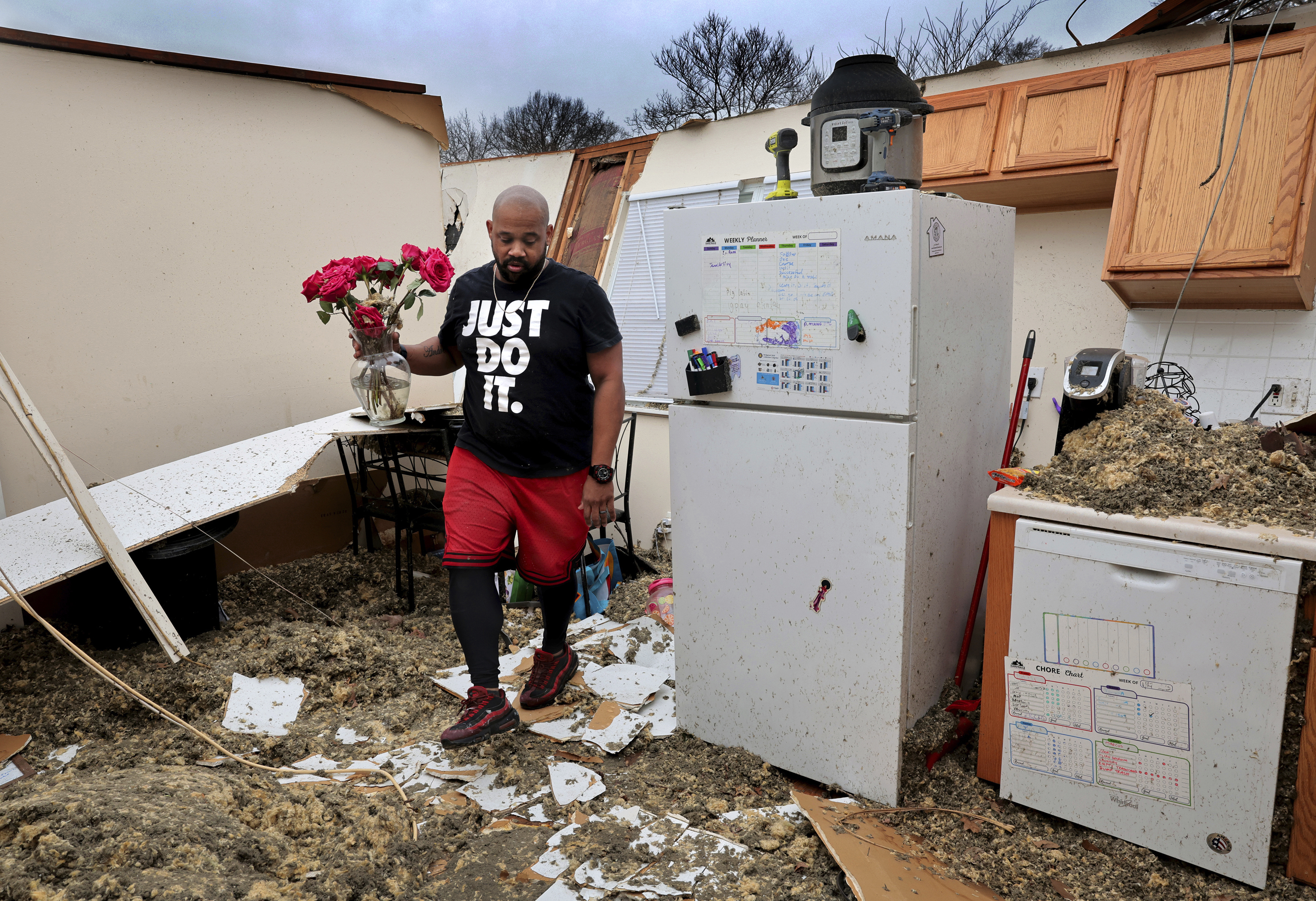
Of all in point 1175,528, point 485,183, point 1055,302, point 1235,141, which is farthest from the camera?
point 485,183

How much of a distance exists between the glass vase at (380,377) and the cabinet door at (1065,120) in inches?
98.4

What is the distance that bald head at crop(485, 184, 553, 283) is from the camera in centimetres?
225

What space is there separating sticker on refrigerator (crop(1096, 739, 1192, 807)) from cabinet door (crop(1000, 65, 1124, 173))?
201cm

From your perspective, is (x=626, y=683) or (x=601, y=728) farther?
(x=626, y=683)

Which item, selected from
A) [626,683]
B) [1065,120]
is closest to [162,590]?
[626,683]

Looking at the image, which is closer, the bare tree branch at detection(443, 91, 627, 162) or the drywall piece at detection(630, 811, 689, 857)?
the drywall piece at detection(630, 811, 689, 857)

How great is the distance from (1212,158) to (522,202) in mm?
2236

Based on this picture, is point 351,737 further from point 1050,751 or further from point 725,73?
point 725,73

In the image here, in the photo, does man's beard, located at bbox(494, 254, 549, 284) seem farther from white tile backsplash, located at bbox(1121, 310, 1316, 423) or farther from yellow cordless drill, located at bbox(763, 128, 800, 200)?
white tile backsplash, located at bbox(1121, 310, 1316, 423)

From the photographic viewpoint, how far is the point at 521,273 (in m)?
2.30

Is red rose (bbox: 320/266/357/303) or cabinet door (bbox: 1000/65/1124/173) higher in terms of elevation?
cabinet door (bbox: 1000/65/1124/173)

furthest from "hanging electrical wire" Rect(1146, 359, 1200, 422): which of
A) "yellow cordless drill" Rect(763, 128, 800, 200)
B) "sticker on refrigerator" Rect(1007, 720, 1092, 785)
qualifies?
"yellow cordless drill" Rect(763, 128, 800, 200)

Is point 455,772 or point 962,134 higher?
point 962,134

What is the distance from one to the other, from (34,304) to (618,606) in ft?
9.41
